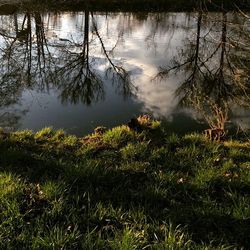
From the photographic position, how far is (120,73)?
511 inches

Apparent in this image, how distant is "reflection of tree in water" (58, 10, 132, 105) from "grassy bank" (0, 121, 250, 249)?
499 centimetres

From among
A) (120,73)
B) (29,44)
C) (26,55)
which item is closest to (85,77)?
(120,73)

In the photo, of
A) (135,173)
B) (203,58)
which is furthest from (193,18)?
(135,173)

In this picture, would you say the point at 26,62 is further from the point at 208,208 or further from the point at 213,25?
the point at 208,208

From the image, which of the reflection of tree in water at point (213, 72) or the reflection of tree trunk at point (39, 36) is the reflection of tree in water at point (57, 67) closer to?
the reflection of tree trunk at point (39, 36)

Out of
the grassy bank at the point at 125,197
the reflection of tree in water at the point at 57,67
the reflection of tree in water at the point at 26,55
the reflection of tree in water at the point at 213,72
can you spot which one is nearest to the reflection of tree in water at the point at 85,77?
the reflection of tree in water at the point at 57,67

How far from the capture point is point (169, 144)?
6816mm

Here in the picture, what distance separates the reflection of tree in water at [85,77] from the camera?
11586 millimetres

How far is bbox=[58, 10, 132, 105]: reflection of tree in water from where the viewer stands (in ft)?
38.0

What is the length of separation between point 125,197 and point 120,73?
876cm

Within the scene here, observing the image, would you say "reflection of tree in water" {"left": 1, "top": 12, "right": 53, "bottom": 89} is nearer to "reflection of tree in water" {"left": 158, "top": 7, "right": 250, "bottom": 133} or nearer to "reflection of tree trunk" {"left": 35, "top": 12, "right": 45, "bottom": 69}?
"reflection of tree trunk" {"left": 35, "top": 12, "right": 45, "bottom": 69}

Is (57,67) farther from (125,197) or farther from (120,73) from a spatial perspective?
(125,197)

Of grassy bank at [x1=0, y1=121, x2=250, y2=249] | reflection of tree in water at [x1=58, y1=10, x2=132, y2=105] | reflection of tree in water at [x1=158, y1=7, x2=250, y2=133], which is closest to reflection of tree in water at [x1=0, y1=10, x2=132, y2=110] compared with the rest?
reflection of tree in water at [x1=58, y1=10, x2=132, y2=105]

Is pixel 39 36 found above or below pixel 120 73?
above
